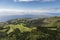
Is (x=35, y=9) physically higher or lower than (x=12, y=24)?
higher

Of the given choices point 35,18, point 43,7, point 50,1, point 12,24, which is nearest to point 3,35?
point 12,24

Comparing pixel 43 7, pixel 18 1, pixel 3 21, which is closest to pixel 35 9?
pixel 43 7

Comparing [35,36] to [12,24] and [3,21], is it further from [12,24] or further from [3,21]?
[3,21]

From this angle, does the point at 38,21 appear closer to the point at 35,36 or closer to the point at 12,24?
the point at 35,36

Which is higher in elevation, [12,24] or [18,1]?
[18,1]

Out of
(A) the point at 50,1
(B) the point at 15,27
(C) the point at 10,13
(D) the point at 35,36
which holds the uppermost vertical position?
(A) the point at 50,1
